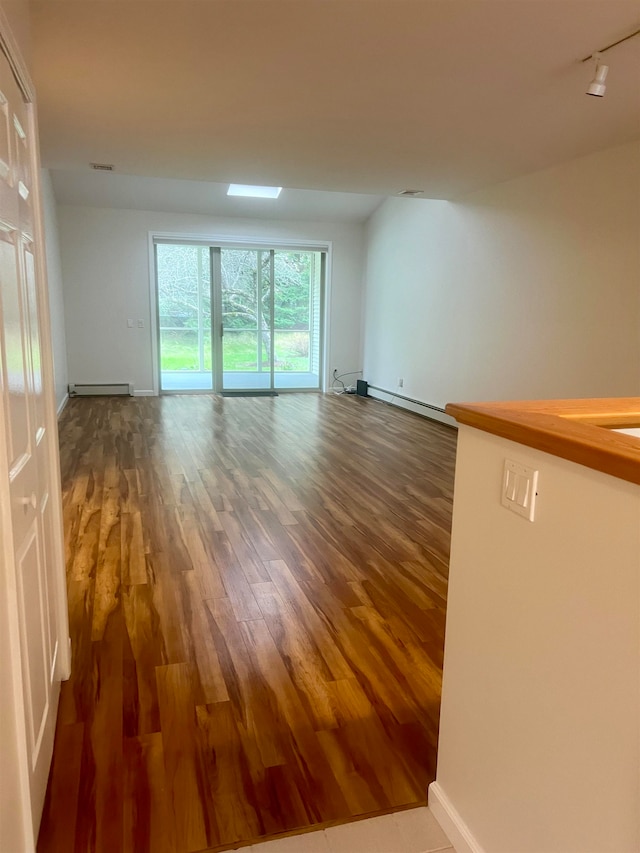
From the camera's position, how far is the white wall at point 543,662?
893mm

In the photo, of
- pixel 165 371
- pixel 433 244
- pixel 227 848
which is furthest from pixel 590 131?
pixel 165 371

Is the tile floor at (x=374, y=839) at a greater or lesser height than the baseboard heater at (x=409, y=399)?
lesser

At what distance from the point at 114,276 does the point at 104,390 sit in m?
1.56

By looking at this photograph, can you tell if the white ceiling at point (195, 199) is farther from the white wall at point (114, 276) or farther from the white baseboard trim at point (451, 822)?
the white baseboard trim at point (451, 822)

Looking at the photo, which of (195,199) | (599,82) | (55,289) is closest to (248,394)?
(195,199)

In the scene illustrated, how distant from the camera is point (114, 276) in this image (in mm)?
7641

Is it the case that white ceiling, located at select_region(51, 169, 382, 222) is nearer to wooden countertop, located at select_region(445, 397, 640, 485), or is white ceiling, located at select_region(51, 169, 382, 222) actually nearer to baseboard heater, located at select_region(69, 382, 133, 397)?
baseboard heater, located at select_region(69, 382, 133, 397)

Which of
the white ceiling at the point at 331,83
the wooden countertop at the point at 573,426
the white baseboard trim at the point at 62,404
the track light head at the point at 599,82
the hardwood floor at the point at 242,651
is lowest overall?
the hardwood floor at the point at 242,651

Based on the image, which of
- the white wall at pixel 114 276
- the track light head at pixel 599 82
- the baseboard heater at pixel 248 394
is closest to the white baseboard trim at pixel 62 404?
the white wall at pixel 114 276

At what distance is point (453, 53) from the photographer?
250cm

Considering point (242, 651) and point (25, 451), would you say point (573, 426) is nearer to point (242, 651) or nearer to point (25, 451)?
point (25, 451)

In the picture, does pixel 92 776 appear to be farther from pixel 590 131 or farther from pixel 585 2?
pixel 590 131

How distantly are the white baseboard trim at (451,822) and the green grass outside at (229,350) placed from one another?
7.31m

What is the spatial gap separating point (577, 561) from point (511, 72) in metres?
2.61
